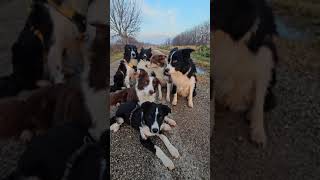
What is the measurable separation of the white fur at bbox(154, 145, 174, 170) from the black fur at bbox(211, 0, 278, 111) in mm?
780

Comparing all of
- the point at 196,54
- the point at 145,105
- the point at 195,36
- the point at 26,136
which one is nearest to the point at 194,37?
the point at 195,36

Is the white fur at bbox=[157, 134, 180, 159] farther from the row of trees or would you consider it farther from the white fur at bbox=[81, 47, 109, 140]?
the row of trees

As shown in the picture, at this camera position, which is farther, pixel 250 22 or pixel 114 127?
pixel 250 22

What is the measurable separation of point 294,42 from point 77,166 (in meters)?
1.60

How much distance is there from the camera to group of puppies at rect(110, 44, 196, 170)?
3676 millimetres

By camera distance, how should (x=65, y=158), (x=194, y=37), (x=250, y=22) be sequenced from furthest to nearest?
(x=250, y=22)
(x=65, y=158)
(x=194, y=37)

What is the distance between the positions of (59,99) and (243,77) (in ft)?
3.93

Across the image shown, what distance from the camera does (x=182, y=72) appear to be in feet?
12.1

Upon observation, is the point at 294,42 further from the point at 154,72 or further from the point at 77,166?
the point at 77,166

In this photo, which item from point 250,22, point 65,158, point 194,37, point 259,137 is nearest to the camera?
point 194,37

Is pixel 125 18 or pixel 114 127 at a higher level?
pixel 125 18

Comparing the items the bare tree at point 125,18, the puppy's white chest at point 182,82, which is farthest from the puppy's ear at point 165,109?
the bare tree at point 125,18

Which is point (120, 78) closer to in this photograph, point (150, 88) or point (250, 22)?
point (150, 88)

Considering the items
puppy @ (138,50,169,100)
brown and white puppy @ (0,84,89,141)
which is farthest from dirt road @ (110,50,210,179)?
brown and white puppy @ (0,84,89,141)
